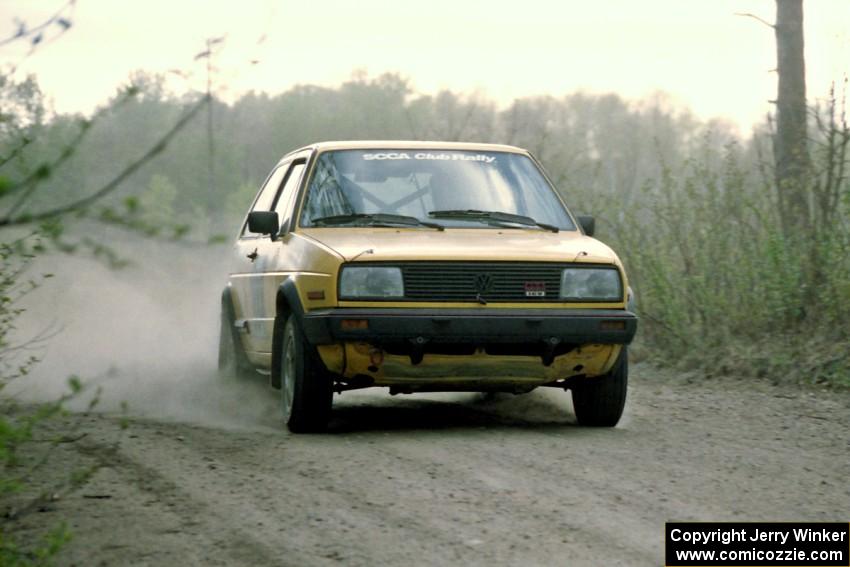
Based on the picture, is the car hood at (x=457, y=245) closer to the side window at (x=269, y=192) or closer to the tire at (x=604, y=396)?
the tire at (x=604, y=396)

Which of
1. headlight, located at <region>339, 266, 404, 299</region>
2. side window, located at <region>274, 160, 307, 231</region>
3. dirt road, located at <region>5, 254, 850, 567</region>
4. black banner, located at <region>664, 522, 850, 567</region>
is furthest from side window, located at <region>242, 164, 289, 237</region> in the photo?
black banner, located at <region>664, 522, 850, 567</region>

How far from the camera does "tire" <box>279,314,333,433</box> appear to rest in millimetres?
7699

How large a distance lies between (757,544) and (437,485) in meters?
1.57

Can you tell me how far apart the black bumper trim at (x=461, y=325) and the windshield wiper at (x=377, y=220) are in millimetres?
962

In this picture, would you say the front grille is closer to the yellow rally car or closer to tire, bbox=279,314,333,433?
the yellow rally car

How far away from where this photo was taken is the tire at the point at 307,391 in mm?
7699

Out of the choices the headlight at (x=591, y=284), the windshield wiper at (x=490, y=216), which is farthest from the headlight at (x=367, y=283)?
the windshield wiper at (x=490, y=216)

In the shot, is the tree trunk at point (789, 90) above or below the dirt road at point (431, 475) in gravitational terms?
above

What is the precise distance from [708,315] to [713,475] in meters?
5.94

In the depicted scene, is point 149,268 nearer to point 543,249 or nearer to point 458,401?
point 458,401

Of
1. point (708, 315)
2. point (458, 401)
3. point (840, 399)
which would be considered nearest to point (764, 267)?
point (708, 315)

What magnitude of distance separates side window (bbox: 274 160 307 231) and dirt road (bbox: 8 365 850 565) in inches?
54.1

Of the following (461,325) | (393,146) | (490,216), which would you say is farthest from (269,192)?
(461,325)

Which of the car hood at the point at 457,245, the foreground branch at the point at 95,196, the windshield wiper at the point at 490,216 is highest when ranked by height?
the foreground branch at the point at 95,196
